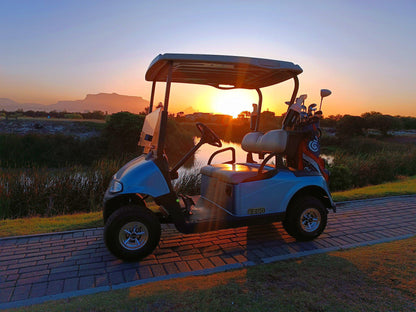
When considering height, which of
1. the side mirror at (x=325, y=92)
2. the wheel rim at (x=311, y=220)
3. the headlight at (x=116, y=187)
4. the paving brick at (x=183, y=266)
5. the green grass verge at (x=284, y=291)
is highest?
the side mirror at (x=325, y=92)

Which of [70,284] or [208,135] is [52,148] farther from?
[70,284]

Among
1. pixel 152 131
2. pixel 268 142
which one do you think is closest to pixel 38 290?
pixel 152 131

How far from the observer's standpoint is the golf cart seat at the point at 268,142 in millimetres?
4316

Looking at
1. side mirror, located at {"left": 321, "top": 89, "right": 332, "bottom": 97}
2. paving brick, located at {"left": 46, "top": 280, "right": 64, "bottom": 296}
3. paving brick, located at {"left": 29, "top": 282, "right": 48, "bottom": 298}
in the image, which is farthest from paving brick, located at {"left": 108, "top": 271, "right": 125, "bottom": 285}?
side mirror, located at {"left": 321, "top": 89, "right": 332, "bottom": 97}

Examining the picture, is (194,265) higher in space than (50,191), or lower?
higher

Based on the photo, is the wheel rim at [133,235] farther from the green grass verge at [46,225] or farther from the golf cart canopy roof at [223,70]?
the golf cart canopy roof at [223,70]

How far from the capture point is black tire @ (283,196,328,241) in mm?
4219

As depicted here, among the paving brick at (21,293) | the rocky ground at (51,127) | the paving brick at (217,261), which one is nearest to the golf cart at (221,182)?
the paving brick at (217,261)

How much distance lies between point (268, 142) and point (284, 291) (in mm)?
2226

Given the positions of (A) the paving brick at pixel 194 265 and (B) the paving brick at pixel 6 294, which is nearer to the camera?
(B) the paving brick at pixel 6 294

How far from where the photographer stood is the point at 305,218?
4.31 meters

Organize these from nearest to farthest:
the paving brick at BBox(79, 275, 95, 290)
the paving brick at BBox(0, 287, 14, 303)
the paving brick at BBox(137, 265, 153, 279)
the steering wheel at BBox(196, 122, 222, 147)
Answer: the paving brick at BBox(0, 287, 14, 303), the paving brick at BBox(79, 275, 95, 290), the paving brick at BBox(137, 265, 153, 279), the steering wheel at BBox(196, 122, 222, 147)

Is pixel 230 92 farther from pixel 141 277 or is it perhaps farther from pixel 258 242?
pixel 141 277

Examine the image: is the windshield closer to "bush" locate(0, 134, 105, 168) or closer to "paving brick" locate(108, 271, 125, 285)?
"paving brick" locate(108, 271, 125, 285)
